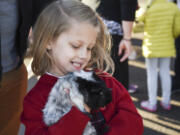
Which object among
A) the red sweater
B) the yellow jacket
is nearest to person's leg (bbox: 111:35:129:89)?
the yellow jacket

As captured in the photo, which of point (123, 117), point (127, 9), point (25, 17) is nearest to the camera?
point (123, 117)

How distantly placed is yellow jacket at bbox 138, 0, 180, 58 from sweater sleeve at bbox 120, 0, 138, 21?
109 centimetres

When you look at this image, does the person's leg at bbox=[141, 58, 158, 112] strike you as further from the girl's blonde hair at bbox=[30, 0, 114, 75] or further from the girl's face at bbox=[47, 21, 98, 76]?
the girl's face at bbox=[47, 21, 98, 76]

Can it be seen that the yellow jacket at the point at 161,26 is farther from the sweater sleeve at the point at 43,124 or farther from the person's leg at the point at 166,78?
the sweater sleeve at the point at 43,124

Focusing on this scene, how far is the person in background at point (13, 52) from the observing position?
5.28 feet

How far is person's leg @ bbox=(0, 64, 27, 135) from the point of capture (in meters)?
1.69

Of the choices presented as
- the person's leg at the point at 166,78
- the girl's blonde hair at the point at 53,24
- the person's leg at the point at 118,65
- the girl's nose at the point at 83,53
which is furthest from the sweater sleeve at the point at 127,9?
the person's leg at the point at 166,78

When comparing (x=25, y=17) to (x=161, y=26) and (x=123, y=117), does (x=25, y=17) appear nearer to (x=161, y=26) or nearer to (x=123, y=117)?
(x=123, y=117)

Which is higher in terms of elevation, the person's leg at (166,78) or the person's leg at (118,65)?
the person's leg at (118,65)

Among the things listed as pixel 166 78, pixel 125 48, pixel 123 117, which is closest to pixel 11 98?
pixel 123 117

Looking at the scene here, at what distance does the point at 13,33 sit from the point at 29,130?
25.4 inches

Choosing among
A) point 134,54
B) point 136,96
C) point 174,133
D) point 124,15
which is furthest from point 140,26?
point 124,15

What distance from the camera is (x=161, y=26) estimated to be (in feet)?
11.9

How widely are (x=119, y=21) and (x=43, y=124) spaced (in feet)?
5.42
